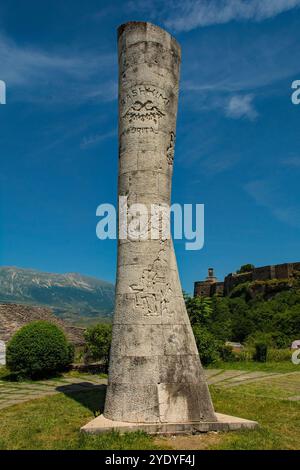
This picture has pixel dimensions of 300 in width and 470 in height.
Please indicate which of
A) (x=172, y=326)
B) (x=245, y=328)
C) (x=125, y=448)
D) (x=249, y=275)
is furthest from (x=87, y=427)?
(x=249, y=275)

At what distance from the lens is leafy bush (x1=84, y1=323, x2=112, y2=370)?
1675cm

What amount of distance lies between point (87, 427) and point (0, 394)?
6.17m

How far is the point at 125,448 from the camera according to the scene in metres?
5.79

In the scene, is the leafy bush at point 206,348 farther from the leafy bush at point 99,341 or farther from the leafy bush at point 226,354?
the leafy bush at point 99,341

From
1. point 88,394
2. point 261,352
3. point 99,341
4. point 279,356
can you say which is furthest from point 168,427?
point 279,356

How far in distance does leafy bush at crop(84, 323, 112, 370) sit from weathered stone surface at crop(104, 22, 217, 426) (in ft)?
30.8

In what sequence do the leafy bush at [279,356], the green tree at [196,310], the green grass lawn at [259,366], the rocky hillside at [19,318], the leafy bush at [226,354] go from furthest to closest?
the green tree at [196,310], the rocky hillside at [19,318], the leafy bush at [226,354], the leafy bush at [279,356], the green grass lawn at [259,366]

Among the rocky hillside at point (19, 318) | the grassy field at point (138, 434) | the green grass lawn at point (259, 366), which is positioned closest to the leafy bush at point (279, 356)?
the green grass lawn at point (259, 366)

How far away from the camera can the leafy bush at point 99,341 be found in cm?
1675

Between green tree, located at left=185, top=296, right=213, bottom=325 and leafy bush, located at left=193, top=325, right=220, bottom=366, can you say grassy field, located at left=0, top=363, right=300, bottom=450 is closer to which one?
leafy bush, located at left=193, top=325, right=220, bottom=366

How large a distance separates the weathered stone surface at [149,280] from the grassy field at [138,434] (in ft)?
2.39

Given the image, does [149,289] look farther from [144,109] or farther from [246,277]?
[246,277]

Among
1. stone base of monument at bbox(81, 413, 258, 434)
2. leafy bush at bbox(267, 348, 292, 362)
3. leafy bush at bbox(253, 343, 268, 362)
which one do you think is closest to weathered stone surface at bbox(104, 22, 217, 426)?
stone base of monument at bbox(81, 413, 258, 434)
